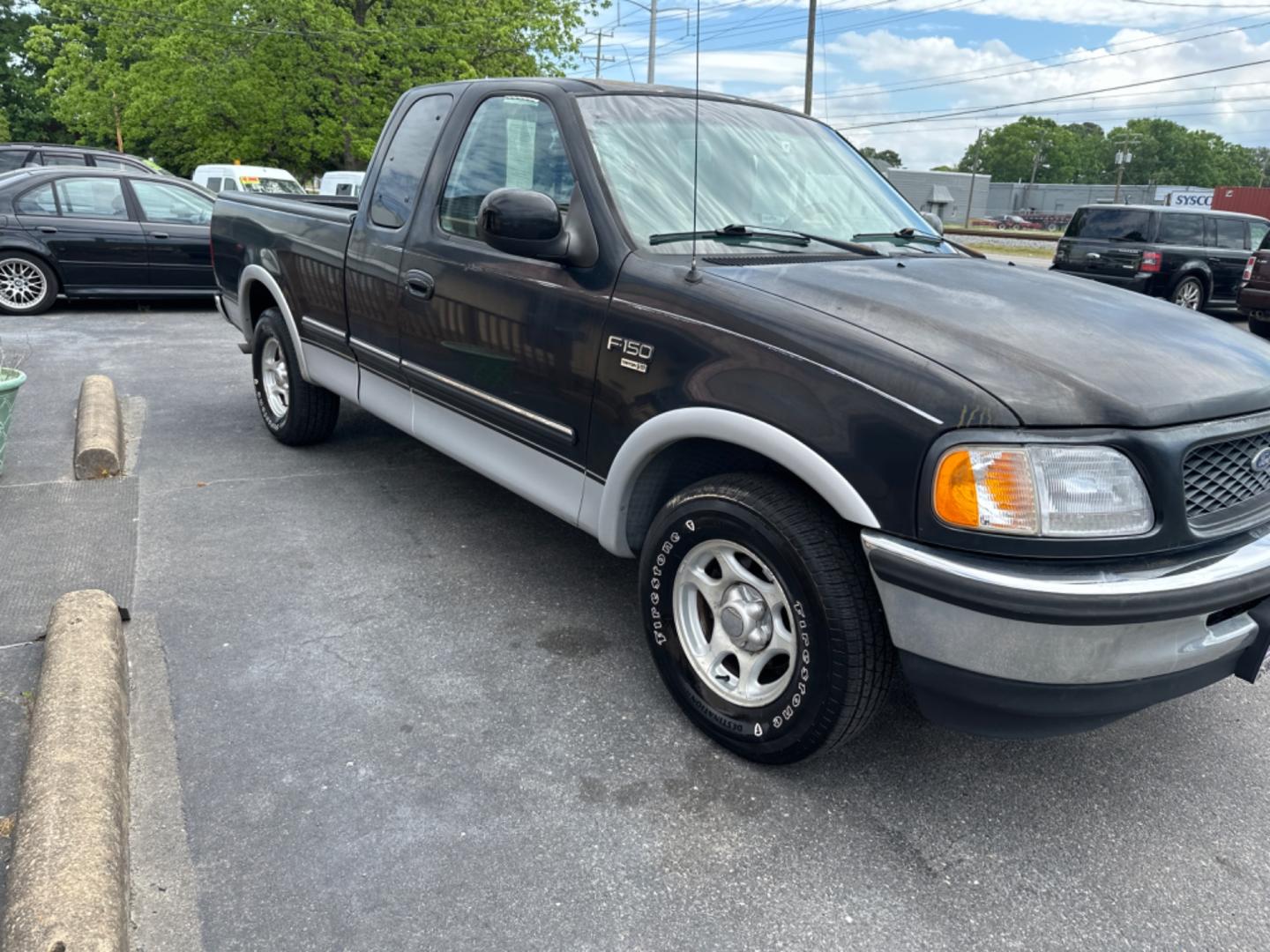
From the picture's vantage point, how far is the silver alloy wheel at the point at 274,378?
5.57 meters

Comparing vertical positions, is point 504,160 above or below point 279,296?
above

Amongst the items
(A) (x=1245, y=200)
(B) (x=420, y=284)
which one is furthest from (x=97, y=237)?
(A) (x=1245, y=200)

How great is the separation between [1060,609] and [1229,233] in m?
15.6

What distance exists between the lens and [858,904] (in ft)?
7.62

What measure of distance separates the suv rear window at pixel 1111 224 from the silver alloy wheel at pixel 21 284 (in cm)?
1371

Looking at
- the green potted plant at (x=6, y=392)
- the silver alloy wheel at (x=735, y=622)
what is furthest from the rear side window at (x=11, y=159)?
the silver alloy wheel at (x=735, y=622)

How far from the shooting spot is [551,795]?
2.67m

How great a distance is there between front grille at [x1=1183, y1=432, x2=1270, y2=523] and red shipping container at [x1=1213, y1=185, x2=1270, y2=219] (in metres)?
39.5

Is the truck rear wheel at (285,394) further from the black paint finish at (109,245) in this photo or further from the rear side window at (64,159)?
the rear side window at (64,159)

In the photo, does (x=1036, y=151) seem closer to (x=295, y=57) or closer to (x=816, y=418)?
(x=295, y=57)

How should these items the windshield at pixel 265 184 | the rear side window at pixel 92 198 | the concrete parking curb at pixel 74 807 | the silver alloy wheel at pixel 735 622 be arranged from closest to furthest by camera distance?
the concrete parking curb at pixel 74 807
the silver alloy wheel at pixel 735 622
the rear side window at pixel 92 198
the windshield at pixel 265 184

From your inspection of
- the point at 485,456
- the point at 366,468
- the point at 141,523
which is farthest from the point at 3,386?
the point at 485,456

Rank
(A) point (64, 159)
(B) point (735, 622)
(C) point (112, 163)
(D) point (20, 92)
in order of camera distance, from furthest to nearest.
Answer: (D) point (20, 92) → (C) point (112, 163) → (A) point (64, 159) → (B) point (735, 622)

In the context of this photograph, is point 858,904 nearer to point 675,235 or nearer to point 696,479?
point 696,479
